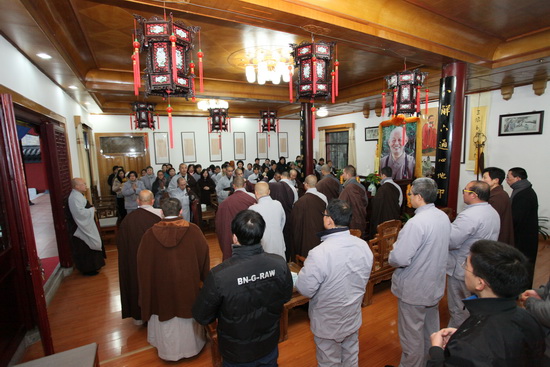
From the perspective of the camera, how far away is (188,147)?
10.9 m

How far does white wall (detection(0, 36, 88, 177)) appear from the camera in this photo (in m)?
2.95

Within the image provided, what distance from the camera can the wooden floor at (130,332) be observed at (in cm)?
269

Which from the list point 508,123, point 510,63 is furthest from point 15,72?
point 508,123

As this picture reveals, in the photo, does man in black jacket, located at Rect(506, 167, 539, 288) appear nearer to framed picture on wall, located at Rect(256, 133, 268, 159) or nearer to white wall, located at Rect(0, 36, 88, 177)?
white wall, located at Rect(0, 36, 88, 177)

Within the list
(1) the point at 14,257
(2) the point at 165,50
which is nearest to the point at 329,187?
(2) the point at 165,50

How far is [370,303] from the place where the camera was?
140 inches

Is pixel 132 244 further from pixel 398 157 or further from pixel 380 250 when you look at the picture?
pixel 398 157

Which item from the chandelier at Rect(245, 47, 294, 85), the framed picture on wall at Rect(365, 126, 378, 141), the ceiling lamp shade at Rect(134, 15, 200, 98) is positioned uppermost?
the chandelier at Rect(245, 47, 294, 85)

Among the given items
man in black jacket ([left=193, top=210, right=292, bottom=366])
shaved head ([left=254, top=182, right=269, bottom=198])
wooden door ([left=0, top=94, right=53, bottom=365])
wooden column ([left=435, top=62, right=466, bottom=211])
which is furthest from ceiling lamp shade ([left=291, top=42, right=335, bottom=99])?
wooden door ([left=0, top=94, right=53, bottom=365])

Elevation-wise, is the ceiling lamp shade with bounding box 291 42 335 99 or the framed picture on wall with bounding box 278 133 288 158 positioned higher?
the ceiling lamp shade with bounding box 291 42 335 99

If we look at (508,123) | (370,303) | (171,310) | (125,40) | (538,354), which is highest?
(125,40)

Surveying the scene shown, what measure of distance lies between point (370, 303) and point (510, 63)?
4484 millimetres

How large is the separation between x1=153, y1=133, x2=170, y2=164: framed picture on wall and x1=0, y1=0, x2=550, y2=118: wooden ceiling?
4338 mm

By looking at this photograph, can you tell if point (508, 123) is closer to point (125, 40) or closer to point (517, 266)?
point (517, 266)
